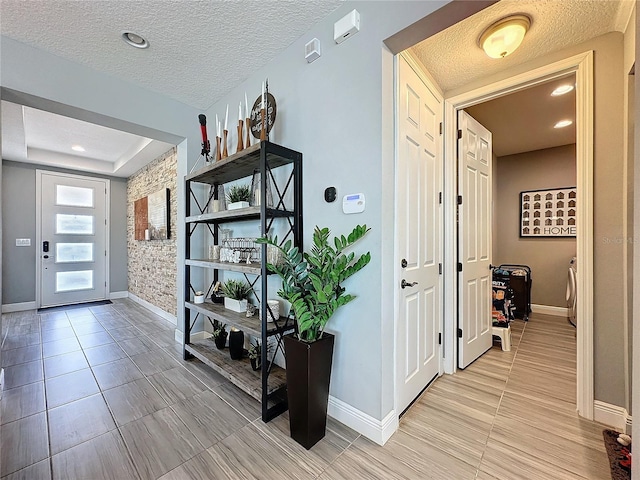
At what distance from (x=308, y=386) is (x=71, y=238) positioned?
6.01 m

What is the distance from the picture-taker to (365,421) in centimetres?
162

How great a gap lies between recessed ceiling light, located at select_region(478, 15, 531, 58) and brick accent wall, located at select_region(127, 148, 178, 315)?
3968 mm

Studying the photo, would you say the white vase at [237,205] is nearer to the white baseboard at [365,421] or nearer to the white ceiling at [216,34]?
the white ceiling at [216,34]

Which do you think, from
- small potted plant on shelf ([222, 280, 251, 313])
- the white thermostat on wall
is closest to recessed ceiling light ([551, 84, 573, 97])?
the white thermostat on wall

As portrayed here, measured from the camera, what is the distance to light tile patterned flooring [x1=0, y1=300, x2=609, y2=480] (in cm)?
139

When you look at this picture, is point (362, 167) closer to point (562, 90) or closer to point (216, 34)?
point (216, 34)

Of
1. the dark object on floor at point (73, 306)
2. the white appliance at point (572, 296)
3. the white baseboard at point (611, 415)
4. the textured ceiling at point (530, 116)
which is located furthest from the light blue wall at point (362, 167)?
the dark object on floor at point (73, 306)

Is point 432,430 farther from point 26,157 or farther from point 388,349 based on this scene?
point 26,157

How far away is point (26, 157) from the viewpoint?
4.38 meters

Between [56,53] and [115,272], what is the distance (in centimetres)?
462

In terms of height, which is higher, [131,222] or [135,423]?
[131,222]

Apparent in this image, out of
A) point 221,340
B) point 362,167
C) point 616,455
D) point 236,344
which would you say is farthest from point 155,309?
point 616,455

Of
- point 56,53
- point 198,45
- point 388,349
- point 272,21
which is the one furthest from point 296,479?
point 56,53

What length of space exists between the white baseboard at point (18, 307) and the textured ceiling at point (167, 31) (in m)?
4.70
